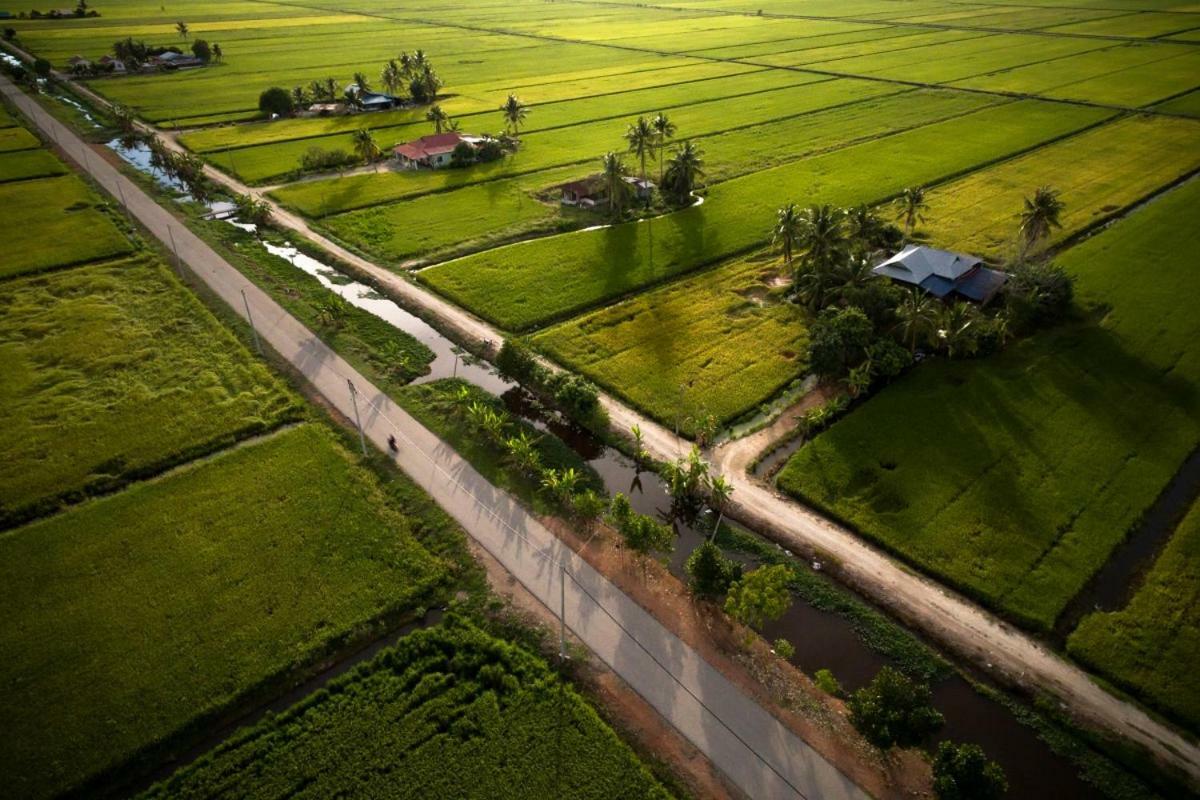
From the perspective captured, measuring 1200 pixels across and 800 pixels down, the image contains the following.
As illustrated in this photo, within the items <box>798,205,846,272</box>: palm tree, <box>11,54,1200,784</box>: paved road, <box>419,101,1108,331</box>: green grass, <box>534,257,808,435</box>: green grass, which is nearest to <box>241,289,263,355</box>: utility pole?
<box>419,101,1108,331</box>: green grass

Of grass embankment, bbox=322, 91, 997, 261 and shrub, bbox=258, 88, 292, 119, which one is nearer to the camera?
grass embankment, bbox=322, 91, 997, 261

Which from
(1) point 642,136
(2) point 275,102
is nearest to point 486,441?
(1) point 642,136

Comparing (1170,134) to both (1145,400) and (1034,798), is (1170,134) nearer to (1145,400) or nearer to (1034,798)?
(1145,400)

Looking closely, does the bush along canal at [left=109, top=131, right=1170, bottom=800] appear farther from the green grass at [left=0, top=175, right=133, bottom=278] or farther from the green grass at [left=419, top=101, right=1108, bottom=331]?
the green grass at [left=0, top=175, right=133, bottom=278]

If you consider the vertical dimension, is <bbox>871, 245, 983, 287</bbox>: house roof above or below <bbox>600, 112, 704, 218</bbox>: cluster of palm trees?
below

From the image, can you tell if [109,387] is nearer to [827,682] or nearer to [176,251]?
[176,251]

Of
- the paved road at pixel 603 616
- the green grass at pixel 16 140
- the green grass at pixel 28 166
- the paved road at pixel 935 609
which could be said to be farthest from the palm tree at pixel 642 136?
the green grass at pixel 16 140
